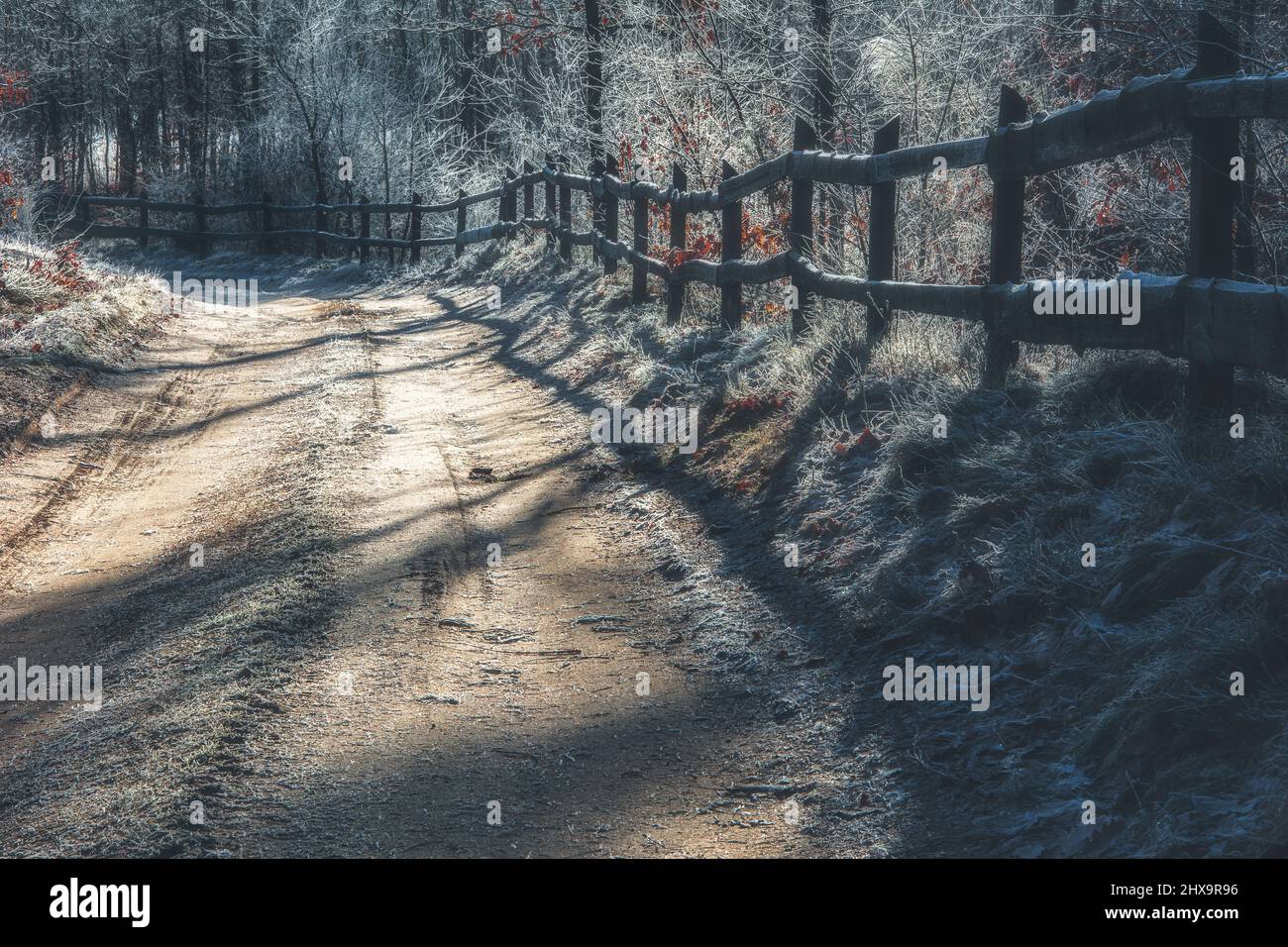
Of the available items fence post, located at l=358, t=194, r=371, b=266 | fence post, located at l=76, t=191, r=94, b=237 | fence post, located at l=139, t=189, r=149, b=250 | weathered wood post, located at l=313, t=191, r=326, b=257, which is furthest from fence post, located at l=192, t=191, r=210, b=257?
fence post, located at l=358, t=194, r=371, b=266

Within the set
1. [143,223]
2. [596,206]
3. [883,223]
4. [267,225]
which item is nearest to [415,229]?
[267,225]

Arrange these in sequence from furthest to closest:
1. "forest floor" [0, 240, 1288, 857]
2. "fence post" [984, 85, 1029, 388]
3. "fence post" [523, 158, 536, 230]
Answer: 1. "fence post" [523, 158, 536, 230]
2. "fence post" [984, 85, 1029, 388]
3. "forest floor" [0, 240, 1288, 857]

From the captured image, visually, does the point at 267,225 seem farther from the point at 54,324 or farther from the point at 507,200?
the point at 54,324

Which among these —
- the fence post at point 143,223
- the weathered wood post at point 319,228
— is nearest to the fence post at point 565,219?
the weathered wood post at point 319,228

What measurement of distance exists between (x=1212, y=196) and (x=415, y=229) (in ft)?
77.8

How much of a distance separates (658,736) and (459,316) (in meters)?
13.4

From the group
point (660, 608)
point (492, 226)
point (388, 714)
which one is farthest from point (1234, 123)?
point (492, 226)

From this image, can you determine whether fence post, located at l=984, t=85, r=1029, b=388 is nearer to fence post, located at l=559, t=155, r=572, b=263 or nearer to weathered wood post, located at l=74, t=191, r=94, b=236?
fence post, located at l=559, t=155, r=572, b=263

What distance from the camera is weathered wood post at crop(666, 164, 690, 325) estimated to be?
36.7 ft

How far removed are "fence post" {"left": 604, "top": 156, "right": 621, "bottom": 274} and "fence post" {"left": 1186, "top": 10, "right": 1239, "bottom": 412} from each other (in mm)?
9611

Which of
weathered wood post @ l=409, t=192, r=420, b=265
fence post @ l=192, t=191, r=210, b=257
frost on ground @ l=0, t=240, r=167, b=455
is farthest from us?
fence post @ l=192, t=191, r=210, b=257

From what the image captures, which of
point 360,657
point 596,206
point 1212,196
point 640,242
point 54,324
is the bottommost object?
point 360,657

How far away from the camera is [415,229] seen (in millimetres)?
26797

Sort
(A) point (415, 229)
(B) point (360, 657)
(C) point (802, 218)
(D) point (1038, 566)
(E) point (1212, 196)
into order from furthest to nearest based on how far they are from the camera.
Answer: (A) point (415, 229) → (C) point (802, 218) → (B) point (360, 657) → (E) point (1212, 196) → (D) point (1038, 566)
